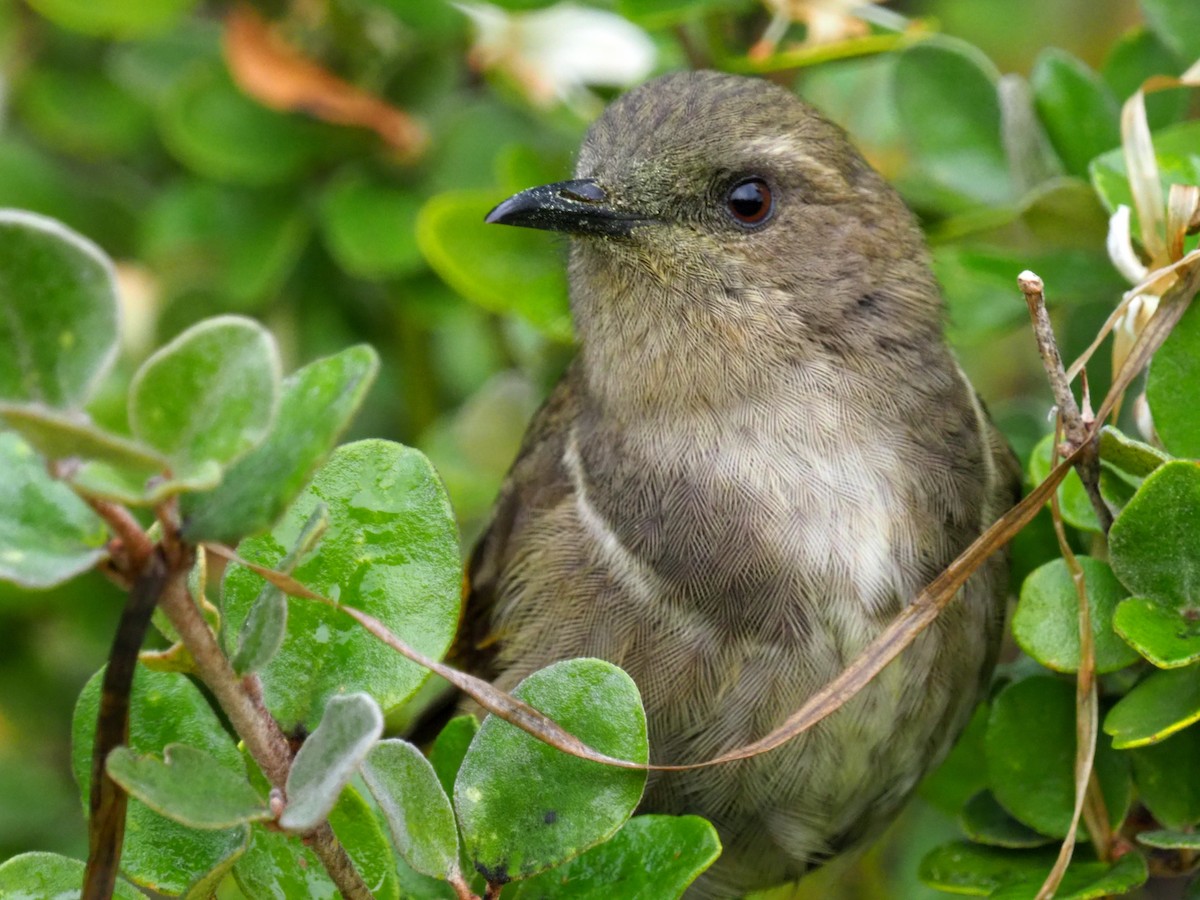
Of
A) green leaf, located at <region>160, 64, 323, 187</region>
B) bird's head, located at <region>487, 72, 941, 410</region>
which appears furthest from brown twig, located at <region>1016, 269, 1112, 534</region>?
green leaf, located at <region>160, 64, 323, 187</region>

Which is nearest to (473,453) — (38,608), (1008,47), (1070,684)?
(38,608)

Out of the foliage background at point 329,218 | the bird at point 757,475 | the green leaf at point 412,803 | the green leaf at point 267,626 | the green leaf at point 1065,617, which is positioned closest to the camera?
the green leaf at point 267,626

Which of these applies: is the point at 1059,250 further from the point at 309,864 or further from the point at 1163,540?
the point at 309,864

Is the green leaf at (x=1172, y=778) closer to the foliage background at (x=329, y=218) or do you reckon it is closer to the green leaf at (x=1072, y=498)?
the green leaf at (x=1072, y=498)

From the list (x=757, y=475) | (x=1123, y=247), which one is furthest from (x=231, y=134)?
(x=1123, y=247)

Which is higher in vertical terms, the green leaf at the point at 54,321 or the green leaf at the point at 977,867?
the green leaf at the point at 54,321

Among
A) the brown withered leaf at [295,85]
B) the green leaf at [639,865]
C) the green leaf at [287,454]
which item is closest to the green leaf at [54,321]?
the green leaf at [287,454]

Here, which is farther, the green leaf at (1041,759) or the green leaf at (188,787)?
the green leaf at (1041,759)

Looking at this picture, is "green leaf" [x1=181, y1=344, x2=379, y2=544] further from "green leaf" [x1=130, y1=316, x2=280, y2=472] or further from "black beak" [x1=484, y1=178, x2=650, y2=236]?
"black beak" [x1=484, y1=178, x2=650, y2=236]
